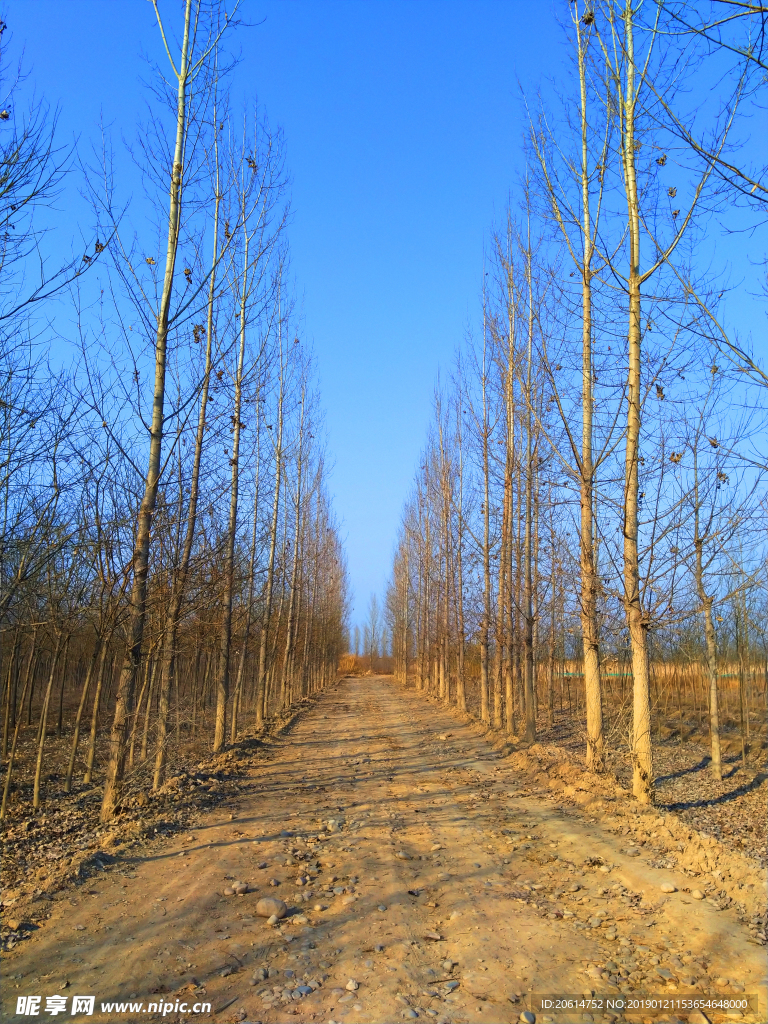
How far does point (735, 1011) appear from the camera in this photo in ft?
11.2

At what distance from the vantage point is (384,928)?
4.41m

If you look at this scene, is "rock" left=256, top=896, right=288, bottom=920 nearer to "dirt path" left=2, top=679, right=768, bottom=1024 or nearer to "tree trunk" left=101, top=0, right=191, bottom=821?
"dirt path" left=2, top=679, right=768, bottom=1024

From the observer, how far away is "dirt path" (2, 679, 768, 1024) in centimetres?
354

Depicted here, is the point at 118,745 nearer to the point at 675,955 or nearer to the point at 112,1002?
the point at 112,1002

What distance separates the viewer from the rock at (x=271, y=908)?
15.0ft
